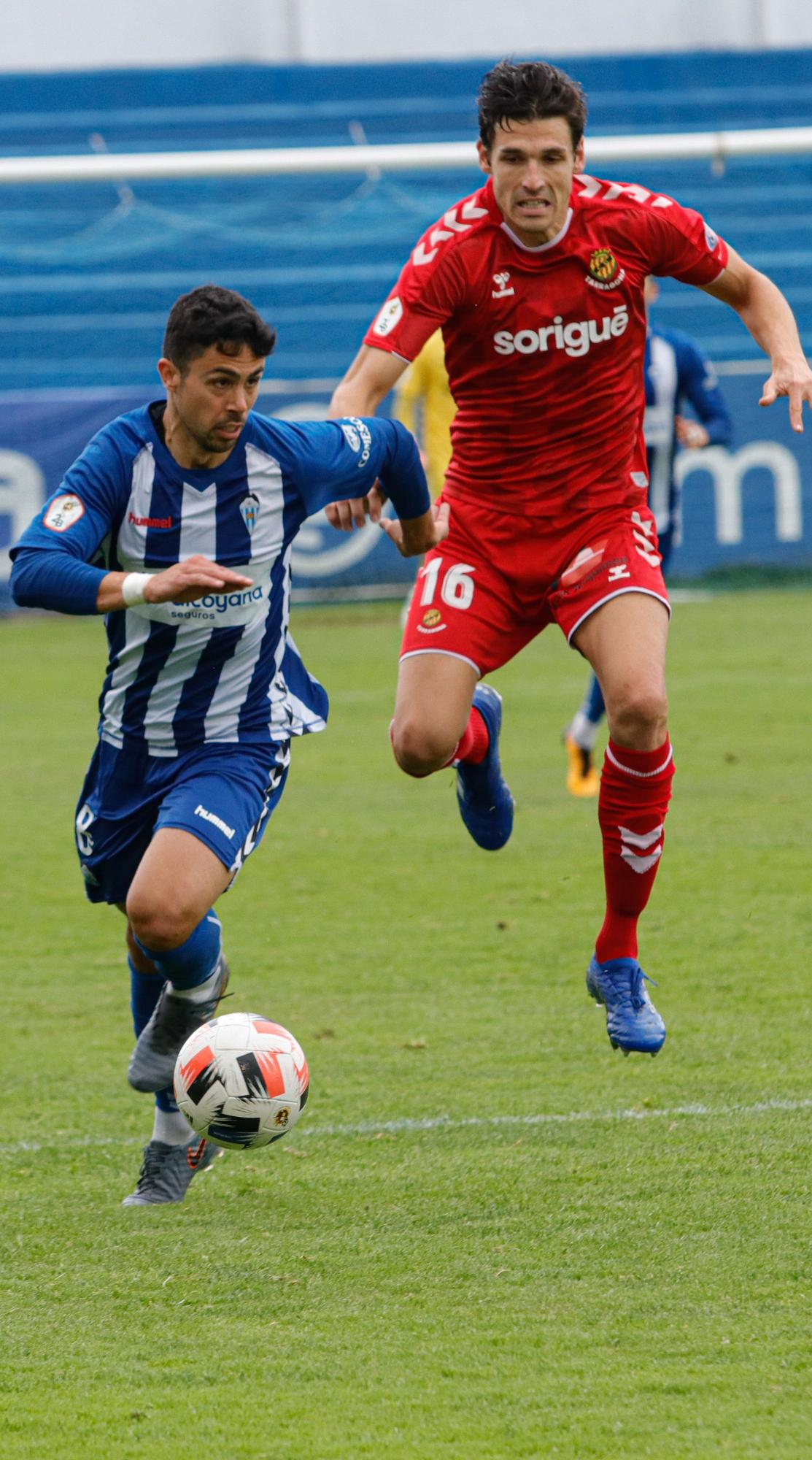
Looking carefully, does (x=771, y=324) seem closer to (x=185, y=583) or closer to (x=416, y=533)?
(x=416, y=533)

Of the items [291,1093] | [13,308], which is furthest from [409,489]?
[13,308]

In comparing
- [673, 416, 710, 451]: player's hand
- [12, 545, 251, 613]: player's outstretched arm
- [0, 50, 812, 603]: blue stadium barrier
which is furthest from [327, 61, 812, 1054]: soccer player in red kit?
[0, 50, 812, 603]: blue stadium barrier

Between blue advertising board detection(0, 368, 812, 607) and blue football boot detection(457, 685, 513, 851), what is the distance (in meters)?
10.4

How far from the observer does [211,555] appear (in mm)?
4785

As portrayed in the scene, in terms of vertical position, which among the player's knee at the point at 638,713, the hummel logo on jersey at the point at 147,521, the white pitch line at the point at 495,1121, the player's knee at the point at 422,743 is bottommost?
the white pitch line at the point at 495,1121

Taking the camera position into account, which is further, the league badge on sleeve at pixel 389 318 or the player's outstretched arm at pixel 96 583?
the league badge on sleeve at pixel 389 318

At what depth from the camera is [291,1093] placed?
Result: 4.39 m

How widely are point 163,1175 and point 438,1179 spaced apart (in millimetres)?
662

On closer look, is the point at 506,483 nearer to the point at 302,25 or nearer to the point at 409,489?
the point at 409,489

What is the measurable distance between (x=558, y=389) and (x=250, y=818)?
1.55 m

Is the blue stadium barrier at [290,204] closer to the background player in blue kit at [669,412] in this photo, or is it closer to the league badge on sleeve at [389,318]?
the background player in blue kit at [669,412]

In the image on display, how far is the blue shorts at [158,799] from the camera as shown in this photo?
4.70 meters

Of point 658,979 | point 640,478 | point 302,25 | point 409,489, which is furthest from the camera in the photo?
point 302,25

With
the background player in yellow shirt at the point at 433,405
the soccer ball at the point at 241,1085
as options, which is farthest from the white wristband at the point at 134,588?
the background player in yellow shirt at the point at 433,405
